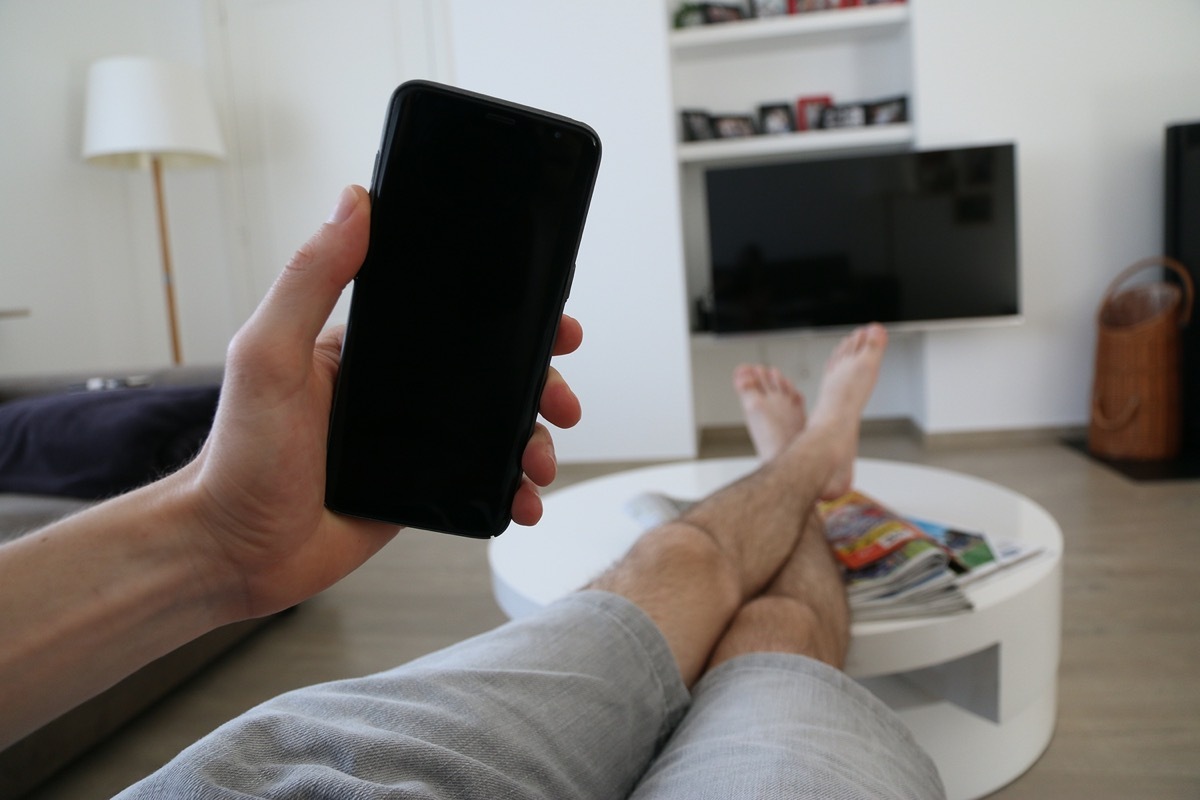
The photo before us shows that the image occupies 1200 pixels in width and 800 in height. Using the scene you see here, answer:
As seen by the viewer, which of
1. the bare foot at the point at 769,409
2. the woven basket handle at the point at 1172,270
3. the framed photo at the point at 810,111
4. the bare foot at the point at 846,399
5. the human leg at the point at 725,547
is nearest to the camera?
the human leg at the point at 725,547

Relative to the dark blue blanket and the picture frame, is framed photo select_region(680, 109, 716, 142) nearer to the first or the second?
the picture frame

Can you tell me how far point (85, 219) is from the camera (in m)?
3.20

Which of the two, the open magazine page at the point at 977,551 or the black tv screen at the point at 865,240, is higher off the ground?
the black tv screen at the point at 865,240

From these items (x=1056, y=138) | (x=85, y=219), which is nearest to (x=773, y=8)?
(x=1056, y=138)

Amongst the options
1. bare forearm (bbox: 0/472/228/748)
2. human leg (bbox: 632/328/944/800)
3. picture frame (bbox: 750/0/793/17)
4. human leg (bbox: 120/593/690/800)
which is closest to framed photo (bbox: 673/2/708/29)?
picture frame (bbox: 750/0/793/17)

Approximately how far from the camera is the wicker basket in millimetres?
2672

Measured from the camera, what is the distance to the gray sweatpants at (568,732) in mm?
441

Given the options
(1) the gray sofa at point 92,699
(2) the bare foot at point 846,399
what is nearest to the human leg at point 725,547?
(2) the bare foot at point 846,399

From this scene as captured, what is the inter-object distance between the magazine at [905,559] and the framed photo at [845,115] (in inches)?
87.6

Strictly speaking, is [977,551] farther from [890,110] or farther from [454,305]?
[890,110]

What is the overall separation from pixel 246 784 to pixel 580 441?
2769 millimetres

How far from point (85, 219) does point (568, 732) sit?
341cm

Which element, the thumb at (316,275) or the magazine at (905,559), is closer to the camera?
the thumb at (316,275)

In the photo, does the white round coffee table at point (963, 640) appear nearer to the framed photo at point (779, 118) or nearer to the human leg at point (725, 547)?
the human leg at point (725, 547)
